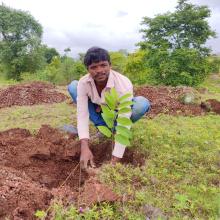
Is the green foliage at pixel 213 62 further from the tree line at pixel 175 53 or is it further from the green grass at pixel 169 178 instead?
the green grass at pixel 169 178

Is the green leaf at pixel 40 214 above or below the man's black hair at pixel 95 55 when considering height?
below

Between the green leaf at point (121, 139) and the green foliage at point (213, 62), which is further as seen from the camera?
the green foliage at point (213, 62)

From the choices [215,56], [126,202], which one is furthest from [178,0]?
[126,202]

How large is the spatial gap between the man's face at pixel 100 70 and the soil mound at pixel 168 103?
2.99 m

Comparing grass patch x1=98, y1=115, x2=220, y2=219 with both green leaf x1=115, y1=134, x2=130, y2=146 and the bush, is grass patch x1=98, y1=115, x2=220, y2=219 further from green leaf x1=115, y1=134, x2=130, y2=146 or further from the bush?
the bush

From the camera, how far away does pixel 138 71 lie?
1889cm

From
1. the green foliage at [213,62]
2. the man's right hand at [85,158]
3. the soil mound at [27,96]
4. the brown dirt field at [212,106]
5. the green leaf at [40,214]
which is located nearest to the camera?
the green leaf at [40,214]

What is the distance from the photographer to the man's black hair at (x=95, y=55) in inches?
136

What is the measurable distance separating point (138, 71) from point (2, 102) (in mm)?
11220

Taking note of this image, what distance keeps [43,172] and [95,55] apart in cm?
115

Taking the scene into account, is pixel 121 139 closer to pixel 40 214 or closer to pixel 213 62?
pixel 40 214

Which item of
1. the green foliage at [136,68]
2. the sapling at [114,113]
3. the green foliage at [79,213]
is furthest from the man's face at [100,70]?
the green foliage at [136,68]

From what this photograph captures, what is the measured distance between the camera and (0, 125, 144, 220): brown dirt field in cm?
260

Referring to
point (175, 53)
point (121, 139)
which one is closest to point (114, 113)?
point (121, 139)
